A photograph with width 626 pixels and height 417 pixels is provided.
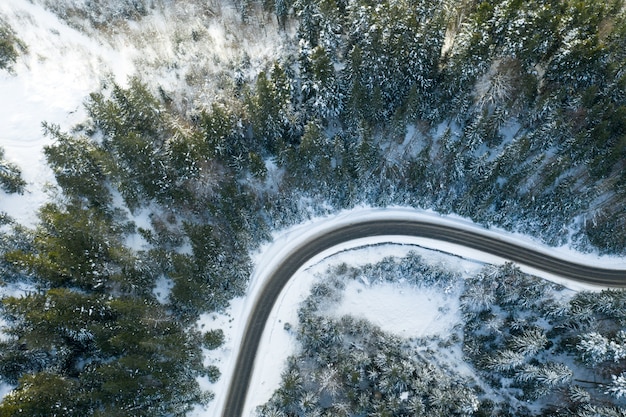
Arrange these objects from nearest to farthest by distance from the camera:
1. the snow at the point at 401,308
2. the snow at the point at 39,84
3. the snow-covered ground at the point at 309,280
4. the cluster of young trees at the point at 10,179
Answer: the cluster of young trees at the point at 10,179 < the snow-covered ground at the point at 309,280 < the snow at the point at 39,84 < the snow at the point at 401,308

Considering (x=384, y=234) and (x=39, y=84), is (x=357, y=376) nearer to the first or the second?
(x=384, y=234)

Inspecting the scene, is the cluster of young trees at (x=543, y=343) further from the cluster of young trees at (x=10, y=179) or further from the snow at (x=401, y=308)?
the cluster of young trees at (x=10, y=179)

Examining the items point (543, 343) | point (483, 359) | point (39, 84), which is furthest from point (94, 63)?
point (543, 343)

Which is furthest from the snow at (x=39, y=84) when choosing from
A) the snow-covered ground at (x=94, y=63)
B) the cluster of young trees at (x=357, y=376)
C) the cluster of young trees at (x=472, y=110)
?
the cluster of young trees at (x=357, y=376)

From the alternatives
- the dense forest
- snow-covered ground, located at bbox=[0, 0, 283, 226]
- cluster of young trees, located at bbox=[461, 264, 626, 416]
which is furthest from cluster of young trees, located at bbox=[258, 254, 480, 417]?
snow-covered ground, located at bbox=[0, 0, 283, 226]

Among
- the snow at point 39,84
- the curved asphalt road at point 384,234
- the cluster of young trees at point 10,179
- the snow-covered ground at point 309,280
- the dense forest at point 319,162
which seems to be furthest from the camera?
the curved asphalt road at point 384,234

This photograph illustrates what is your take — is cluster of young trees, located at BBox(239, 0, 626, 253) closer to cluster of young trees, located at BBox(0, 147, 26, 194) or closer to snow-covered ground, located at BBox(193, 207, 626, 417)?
snow-covered ground, located at BBox(193, 207, 626, 417)
